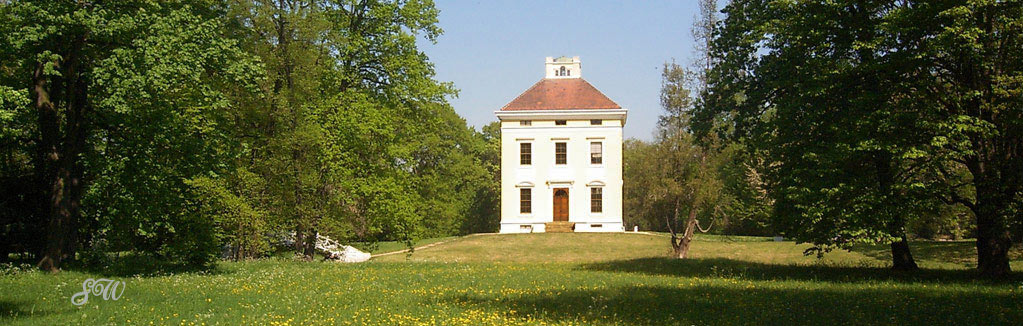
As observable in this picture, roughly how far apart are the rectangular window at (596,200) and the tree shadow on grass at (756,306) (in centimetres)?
3307

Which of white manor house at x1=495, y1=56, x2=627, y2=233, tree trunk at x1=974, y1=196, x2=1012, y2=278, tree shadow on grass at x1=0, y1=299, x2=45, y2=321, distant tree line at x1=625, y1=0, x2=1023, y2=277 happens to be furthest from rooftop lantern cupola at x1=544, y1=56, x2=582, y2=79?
tree shadow on grass at x1=0, y1=299, x2=45, y2=321

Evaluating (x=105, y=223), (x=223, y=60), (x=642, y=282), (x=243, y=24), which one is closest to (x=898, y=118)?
(x=642, y=282)

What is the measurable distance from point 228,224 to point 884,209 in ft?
67.3

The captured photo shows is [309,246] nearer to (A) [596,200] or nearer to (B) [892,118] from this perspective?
(B) [892,118]

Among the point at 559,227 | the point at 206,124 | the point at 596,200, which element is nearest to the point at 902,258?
the point at 206,124

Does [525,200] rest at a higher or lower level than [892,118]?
lower

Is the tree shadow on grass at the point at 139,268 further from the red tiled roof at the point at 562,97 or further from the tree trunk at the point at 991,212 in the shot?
the red tiled roof at the point at 562,97

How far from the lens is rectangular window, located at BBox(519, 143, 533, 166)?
168 feet

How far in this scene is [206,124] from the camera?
2222cm

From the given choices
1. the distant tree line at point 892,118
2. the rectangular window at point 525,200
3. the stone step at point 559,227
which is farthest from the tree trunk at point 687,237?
the rectangular window at point 525,200

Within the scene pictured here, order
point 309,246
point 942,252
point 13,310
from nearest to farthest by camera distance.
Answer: point 13,310, point 309,246, point 942,252

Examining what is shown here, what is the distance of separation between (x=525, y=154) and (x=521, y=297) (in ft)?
116

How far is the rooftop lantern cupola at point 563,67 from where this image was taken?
55.6 m

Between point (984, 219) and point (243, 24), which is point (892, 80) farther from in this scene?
Answer: point (243, 24)
